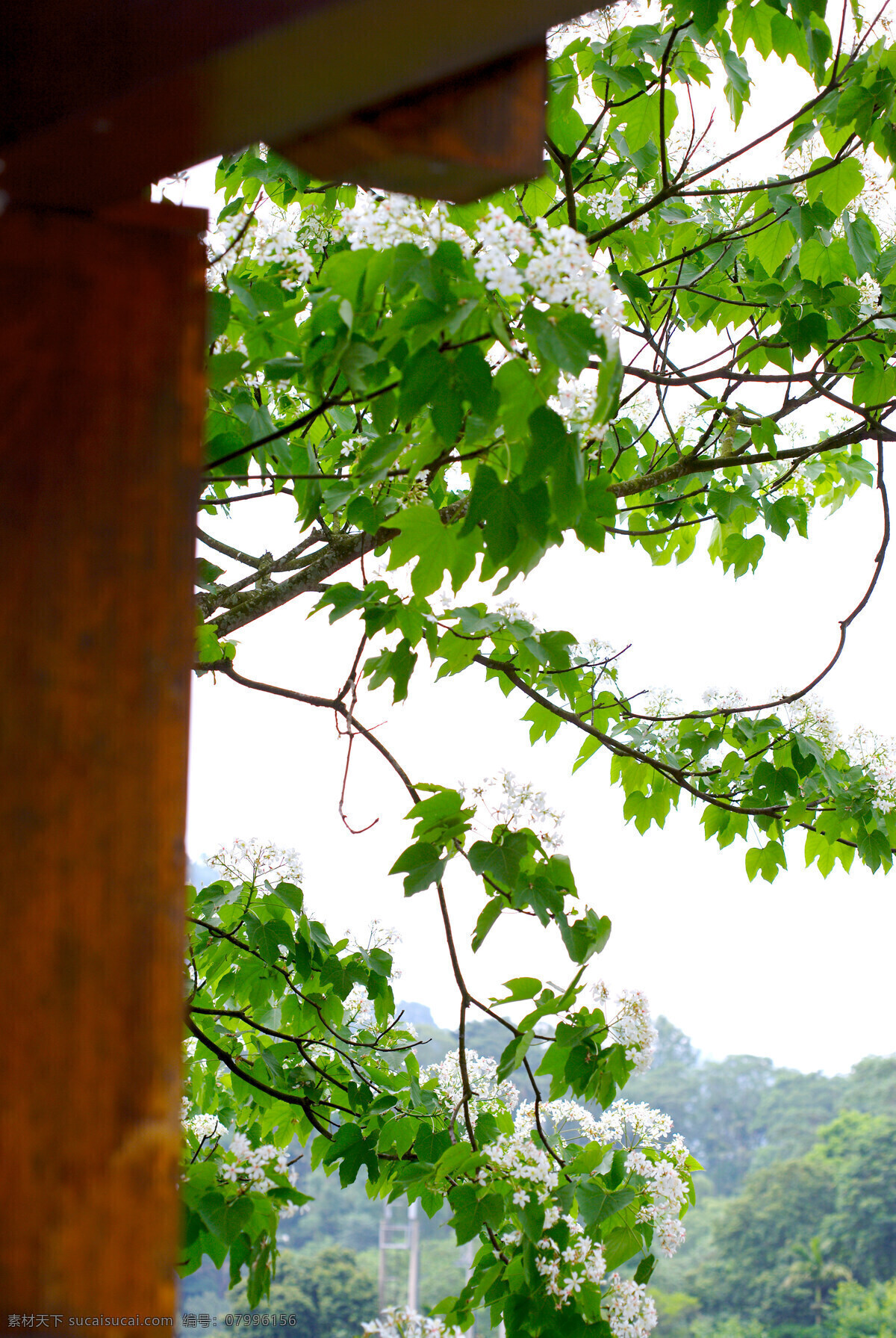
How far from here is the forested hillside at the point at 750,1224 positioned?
21.4 metres

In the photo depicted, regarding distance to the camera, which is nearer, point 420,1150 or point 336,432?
point 420,1150

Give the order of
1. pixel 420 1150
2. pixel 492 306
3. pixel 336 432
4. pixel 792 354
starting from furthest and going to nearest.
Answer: pixel 792 354 < pixel 336 432 < pixel 420 1150 < pixel 492 306

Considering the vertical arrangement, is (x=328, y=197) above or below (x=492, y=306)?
above

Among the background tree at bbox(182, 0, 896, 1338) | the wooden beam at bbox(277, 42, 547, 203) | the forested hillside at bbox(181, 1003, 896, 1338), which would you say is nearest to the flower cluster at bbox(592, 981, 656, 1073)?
the background tree at bbox(182, 0, 896, 1338)

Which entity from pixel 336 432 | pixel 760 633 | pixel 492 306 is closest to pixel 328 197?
pixel 336 432

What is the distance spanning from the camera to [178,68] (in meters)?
0.40

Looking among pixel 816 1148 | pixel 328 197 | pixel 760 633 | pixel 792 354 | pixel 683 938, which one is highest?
pixel 760 633

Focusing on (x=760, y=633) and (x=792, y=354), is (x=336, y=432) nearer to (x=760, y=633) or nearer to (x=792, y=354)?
(x=792, y=354)

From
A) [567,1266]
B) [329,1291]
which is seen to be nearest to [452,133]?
[567,1266]

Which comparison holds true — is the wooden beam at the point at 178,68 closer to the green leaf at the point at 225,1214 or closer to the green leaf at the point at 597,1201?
the green leaf at the point at 225,1214

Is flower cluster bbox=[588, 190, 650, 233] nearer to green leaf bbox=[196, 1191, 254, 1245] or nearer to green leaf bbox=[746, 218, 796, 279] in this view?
green leaf bbox=[746, 218, 796, 279]

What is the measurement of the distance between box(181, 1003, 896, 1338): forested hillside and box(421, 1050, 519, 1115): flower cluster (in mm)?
19127

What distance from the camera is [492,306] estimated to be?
0.71 metres

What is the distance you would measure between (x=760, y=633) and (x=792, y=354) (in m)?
24.6
